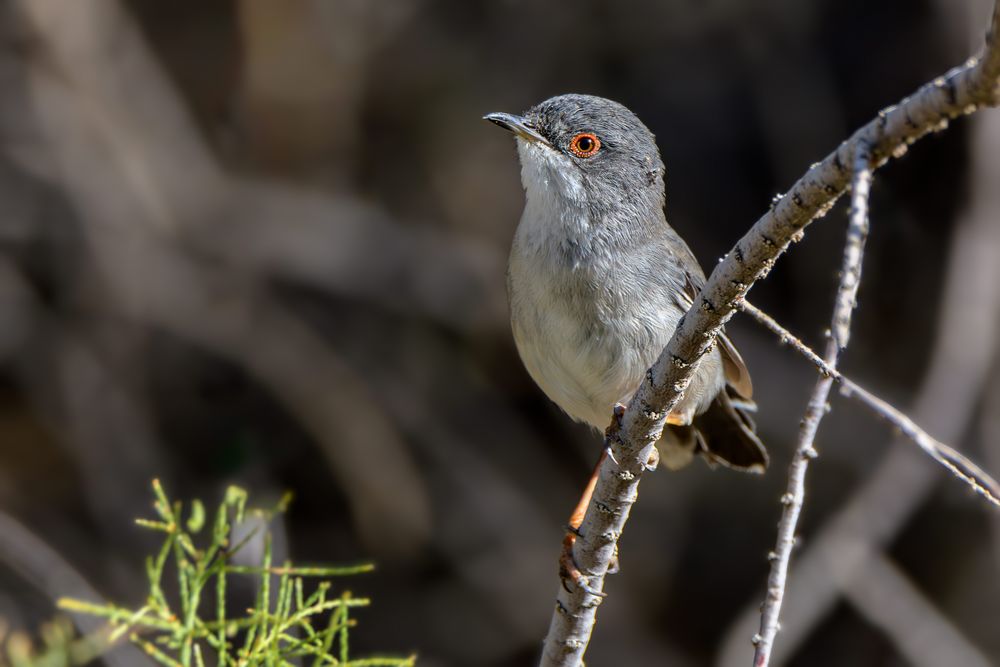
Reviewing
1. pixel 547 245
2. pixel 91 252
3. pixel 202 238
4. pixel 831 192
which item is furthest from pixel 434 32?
pixel 831 192

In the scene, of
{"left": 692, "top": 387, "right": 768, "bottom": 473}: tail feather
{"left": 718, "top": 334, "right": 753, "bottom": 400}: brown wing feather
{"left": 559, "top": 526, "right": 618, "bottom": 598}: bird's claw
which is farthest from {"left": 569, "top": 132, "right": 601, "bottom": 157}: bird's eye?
{"left": 559, "top": 526, "right": 618, "bottom": 598}: bird's claw

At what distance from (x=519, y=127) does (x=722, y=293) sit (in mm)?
2212

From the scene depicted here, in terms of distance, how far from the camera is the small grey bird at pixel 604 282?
388 cm

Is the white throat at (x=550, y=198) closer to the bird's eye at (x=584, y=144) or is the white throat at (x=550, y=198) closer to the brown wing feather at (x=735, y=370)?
the bird's eye at (x=584, y=144)

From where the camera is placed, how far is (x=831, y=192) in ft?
6.41

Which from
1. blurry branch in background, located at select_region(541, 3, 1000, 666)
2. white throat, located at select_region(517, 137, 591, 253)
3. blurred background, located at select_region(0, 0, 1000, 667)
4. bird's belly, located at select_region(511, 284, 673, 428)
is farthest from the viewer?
blurred background, located at select_region(0, 0, 1000, 667)

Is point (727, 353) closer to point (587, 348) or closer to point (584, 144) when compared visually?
A: point (587, 348)

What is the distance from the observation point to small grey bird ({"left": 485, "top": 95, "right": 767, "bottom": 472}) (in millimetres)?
3877

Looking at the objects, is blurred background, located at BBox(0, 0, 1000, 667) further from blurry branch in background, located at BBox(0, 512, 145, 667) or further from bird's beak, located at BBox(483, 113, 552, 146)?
bird's beak, located at BBox(483, 113, 552, 146)

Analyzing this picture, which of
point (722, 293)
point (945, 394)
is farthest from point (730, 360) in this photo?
point (945, 394)

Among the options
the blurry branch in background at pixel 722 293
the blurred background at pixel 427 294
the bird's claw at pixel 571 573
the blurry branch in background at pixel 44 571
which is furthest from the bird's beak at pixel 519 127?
the blurred background at pixel 427 294

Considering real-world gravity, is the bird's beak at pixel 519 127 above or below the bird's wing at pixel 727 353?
above

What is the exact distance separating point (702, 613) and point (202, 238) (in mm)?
4308

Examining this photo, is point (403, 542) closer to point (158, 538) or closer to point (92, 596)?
point (158, 538)
